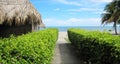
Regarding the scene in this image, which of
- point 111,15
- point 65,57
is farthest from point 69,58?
point 111,15

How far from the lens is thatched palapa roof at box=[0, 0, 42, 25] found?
49.8 feet

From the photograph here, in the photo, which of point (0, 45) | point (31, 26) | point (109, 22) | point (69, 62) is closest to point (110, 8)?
point (109, 22)

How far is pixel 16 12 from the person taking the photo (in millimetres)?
15891

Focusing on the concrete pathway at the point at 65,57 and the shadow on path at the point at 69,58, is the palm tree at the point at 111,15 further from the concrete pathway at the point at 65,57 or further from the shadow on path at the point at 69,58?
the shadow on path at the point at 69,58

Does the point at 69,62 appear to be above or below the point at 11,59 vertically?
below

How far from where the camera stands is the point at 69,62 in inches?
511

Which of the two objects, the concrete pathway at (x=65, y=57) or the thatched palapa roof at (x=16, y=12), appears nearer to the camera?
the concrete pathway at (x=65, y=57)

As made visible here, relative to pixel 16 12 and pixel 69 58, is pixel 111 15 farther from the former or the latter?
pixel 69 58

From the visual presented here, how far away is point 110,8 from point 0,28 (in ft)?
115

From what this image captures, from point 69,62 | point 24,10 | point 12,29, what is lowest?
point 69,62

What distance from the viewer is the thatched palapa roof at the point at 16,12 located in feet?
49.8

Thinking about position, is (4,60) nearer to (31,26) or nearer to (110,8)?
(31,26)

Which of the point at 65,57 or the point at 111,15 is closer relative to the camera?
the point at 65,57

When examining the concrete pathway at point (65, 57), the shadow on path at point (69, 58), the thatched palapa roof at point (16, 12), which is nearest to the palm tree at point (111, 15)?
the concrete pathway at point (65, 57)
